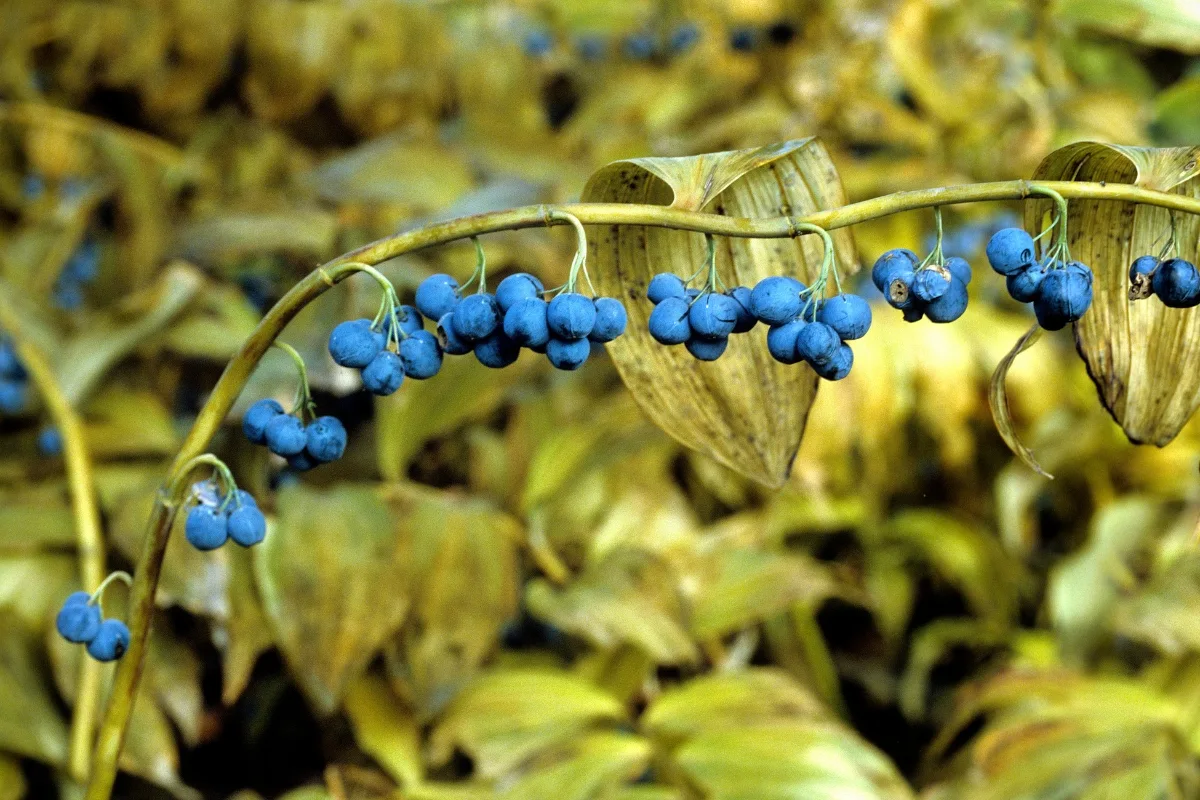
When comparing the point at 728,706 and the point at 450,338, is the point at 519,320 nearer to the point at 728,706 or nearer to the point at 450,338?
the point at 450,338

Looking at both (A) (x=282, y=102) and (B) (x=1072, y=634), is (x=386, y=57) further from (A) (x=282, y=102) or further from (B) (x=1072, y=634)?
(B) (x=1072, y=634)

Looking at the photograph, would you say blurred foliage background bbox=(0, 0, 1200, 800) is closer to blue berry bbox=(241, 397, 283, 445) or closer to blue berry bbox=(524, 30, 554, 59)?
blue berry bbox=(524, 30, 554, 59)

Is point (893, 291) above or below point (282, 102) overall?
below

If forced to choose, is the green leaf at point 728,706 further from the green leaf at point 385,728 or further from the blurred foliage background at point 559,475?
the green leaf at point 385,728

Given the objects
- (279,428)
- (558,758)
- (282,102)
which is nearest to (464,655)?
(558,758)

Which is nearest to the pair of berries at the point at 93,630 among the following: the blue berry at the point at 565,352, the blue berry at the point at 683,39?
the blue berry at the point at 565,352

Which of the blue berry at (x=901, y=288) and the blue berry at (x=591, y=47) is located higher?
the blue berry at (x=591, y=47)

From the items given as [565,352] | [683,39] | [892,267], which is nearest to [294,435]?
[565,352]
